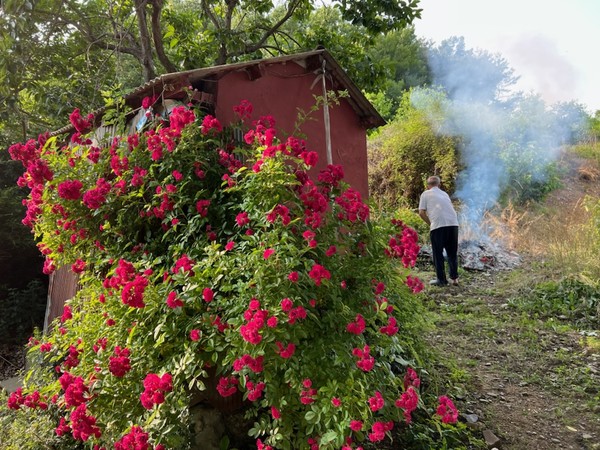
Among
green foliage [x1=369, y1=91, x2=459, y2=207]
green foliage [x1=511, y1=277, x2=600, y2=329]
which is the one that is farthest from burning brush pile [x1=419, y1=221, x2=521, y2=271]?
green foliage [x1=369, y1=91, x2=459, y2=207]

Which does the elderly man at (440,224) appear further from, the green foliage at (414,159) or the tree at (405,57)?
the tree at (405,57)

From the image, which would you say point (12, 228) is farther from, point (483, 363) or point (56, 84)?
point (483, 363)

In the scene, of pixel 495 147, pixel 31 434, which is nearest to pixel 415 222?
pixel 495 147

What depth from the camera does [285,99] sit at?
527 cm

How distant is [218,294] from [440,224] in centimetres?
498

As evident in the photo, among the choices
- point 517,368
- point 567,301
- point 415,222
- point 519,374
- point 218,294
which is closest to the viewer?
point 218,294

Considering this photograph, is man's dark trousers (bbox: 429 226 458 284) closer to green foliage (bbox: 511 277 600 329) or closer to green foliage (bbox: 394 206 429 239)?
green foliage (bbox: 511 277 600 329)

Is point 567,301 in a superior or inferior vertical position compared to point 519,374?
superior

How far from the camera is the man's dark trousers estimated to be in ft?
22.9

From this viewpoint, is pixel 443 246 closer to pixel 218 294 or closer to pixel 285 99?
pixel 285 99

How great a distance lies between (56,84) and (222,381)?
280 inches

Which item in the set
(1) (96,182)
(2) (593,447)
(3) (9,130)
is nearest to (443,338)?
(2) (593,447)

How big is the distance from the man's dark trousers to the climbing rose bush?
3.63m

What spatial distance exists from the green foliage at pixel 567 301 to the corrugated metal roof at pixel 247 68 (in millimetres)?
3342
